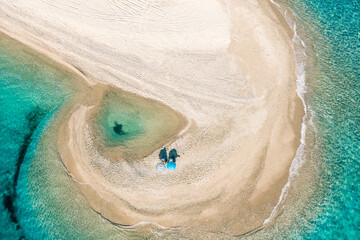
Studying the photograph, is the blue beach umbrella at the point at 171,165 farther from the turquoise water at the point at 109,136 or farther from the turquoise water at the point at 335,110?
the turquoise water at the point at 335,110

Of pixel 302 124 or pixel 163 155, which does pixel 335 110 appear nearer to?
pixel 302 124

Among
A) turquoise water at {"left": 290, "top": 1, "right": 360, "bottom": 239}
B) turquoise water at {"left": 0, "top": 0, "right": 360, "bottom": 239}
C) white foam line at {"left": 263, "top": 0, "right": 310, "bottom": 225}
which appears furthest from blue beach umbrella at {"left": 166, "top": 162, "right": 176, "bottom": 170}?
turquoise water at {"left": 290, "top": 1, "right": 360, "bottom": 239}

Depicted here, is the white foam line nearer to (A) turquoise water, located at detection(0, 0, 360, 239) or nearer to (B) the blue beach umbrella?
(A) turquoise water, located at detection(0, 0, 360, 239)

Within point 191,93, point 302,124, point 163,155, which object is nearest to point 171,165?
point 163,155

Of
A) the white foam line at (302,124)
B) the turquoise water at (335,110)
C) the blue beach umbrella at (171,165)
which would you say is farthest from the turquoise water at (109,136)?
the blue beach umbrella at (171,165)

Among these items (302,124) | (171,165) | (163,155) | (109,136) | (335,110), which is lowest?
(109,136)

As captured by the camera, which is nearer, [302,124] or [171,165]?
→ [171,165]

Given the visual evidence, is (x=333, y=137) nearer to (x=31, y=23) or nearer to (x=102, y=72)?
(x=102, y=72)
